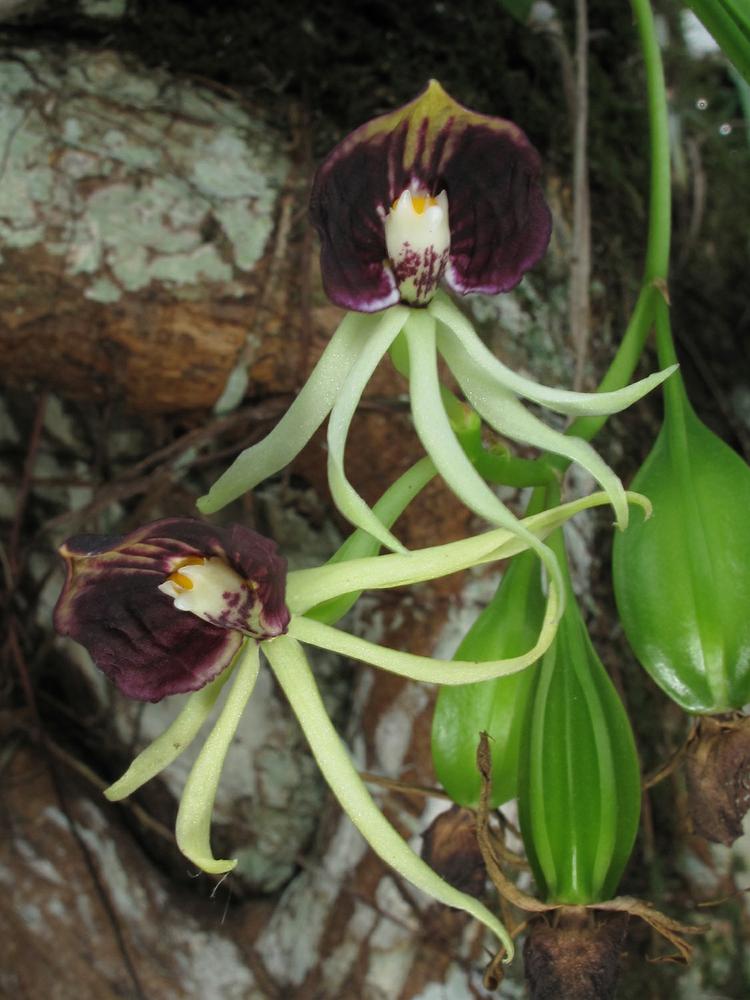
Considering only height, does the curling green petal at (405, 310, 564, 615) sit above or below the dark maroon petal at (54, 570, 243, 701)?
above

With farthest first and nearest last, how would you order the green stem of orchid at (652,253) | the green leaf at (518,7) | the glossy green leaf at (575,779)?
the green leaf at (518,7)
the green stem of orchid at (652,253)
the glossy green leaf at (575,779)

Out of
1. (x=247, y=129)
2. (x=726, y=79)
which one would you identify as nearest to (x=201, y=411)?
(x=247, y=129)

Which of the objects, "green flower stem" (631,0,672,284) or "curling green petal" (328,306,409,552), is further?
"green flower stem" (631,0,672,284)

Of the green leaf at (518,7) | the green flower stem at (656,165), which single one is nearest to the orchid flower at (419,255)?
the green flower stem at (656,165)

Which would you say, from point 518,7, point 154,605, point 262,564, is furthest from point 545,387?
point 518,7

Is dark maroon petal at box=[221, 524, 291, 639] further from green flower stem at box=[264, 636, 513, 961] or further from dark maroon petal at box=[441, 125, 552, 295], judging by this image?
dark maroon petal at box=[441, 125, 552, 295]

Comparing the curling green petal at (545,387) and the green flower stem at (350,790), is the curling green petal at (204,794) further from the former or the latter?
the curling green petal at (545,387)

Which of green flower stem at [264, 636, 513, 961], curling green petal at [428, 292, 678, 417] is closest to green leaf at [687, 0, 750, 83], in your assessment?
curling green petal at [428, 292, 678, 417]
